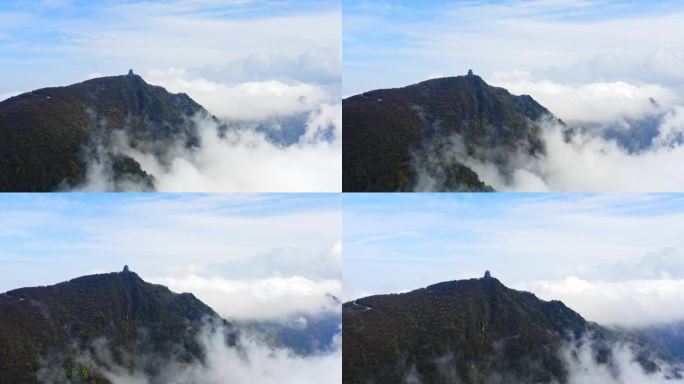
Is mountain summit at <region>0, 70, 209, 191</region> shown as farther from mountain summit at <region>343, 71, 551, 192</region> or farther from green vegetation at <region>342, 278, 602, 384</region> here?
green vegetation at <region>342, 278, 602, 384</region>

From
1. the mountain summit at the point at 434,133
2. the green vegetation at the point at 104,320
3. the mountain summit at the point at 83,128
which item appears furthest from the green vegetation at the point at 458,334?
the mountain summit at the point at 83,128

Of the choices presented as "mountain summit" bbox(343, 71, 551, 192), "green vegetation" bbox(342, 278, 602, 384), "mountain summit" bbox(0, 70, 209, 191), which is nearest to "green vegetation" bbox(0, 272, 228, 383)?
"mountain summit" bbox(0, 70, 209, 191)

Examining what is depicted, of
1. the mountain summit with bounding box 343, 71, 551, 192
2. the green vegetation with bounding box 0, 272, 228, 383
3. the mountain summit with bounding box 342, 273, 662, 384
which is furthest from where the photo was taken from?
the green vegetation with bounding box 0, 272, 228, 383

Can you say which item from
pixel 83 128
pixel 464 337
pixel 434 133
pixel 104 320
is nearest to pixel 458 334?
pixel 464 337

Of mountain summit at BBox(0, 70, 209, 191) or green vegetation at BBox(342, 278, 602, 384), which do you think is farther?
green vegetation at BBox(342, 278, 602, 384)

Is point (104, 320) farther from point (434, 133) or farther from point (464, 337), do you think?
point (434, 133)

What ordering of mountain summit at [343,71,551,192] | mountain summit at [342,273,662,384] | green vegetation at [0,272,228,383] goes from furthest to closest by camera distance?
green vegetation at [0,272,228,383] → mountain summit at [342,273,662,384] → mountain summit at [343,71,551,192]
